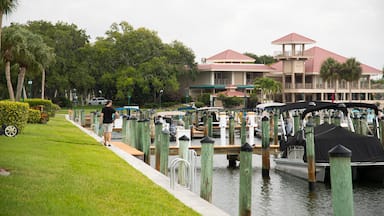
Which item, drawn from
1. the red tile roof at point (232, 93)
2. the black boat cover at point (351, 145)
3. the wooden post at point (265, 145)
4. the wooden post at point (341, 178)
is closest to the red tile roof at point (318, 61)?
the red tile roof at point (232, 93)

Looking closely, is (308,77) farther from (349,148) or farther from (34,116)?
(349,148)

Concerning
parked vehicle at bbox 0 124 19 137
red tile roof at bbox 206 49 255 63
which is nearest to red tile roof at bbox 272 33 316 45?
red tile roof at bbox 206 49 255 63

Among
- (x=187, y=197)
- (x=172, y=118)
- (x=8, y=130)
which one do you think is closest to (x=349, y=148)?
(x=187, y=197)

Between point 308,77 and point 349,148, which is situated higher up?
point 308,77

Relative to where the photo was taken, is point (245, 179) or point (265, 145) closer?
point (245, 179)

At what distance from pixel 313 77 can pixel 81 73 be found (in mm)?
37165

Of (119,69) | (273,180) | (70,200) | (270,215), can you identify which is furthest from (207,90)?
(70,200)

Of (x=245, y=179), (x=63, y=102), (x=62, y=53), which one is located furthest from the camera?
(x=63, y=102)

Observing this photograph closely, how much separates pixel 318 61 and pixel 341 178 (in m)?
86.9

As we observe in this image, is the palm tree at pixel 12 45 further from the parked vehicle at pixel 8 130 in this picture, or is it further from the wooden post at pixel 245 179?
the wooden post at pixel 245 179

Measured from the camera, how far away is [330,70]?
8469 centimetres

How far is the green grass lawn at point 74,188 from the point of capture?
30.4ft

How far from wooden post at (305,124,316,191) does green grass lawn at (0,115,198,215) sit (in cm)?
703

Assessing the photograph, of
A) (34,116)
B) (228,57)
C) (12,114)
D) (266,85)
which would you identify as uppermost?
(228,57)
